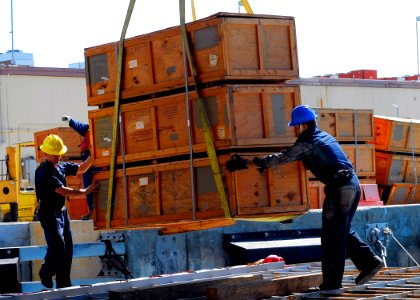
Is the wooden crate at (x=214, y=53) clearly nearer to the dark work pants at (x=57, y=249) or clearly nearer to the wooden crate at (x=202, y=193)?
the wooden crate at (x=202, y=193)

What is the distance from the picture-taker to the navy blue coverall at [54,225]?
508 inches

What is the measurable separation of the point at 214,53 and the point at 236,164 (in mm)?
1314

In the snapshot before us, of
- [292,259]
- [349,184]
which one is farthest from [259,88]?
[292,259]

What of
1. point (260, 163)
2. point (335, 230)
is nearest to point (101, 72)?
point (260, 163)

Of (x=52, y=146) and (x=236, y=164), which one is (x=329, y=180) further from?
(x=52, y=146)

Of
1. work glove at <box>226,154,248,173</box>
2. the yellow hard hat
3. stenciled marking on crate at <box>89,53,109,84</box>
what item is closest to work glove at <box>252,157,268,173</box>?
work glove at <box>226,154,248,173</box>

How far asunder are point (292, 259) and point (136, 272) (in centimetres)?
285

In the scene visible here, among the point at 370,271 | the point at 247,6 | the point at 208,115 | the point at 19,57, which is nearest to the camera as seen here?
the point at 370,271

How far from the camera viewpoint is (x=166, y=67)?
12039 millimetres

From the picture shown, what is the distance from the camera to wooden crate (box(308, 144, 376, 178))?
2117 centimetres

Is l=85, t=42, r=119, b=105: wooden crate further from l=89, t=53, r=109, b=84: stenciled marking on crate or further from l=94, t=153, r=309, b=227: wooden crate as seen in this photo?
l=94, t=153, r=309, b=227: wooden crate

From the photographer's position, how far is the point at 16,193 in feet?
89.2

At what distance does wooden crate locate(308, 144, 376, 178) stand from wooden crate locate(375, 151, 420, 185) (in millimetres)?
1281

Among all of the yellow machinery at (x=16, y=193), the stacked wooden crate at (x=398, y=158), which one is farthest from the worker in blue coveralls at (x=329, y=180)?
the yellow machinery at (x=16, y=193)
